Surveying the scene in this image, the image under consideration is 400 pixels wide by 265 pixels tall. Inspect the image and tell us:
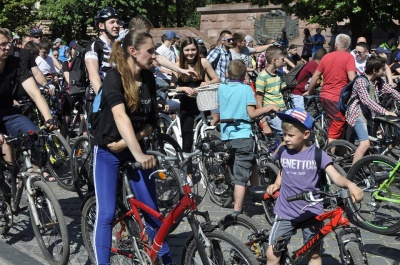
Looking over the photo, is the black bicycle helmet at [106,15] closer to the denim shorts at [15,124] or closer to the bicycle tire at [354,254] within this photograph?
the denim shorts at [15,124]

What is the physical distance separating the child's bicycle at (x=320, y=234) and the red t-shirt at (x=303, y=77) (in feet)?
21.0

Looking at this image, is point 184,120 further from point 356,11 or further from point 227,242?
point 356,11

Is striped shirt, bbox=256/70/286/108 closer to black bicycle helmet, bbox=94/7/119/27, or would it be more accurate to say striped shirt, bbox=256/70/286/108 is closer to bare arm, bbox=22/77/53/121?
black bicycle helmet, bbox=94/7/119/27

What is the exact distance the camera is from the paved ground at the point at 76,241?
6168 millimetres

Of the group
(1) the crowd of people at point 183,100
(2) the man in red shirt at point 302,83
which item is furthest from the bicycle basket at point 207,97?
(2) the man in red shirt at point 302,83

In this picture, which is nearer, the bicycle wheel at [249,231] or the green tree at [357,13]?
the bicycle wheel at [249,231]

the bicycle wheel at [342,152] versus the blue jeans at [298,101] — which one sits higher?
the blue jeans at [298,101]

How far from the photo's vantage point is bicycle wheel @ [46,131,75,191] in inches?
341

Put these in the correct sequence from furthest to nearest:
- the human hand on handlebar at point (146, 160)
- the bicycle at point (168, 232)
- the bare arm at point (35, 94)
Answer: the bare arm at point (35, 94), the human hand on handlebar at point (146, 160), the bicycle at point (168, 232)

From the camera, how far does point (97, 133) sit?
512 centimetres

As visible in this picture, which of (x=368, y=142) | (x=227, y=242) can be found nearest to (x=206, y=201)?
(x=368, y=142)

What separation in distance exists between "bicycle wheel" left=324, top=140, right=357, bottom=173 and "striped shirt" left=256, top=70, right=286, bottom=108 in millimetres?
807

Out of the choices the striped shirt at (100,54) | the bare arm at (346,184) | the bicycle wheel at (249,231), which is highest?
the striped shirt at (100,54)

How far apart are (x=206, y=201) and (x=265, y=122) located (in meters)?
1.12
